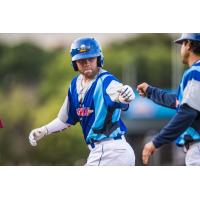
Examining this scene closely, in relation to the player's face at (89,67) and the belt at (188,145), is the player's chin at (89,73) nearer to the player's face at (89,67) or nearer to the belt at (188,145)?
the player's face at (89,67)

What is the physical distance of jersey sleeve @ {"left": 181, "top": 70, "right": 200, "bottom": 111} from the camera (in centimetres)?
495

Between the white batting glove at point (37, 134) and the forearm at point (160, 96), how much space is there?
34.5 inches

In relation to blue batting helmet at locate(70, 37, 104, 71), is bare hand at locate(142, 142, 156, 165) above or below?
below

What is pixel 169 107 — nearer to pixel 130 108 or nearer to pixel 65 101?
pixel 130 108

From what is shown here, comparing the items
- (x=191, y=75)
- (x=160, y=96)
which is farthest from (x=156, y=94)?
(x=191, y=75)

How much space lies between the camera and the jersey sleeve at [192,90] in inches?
195

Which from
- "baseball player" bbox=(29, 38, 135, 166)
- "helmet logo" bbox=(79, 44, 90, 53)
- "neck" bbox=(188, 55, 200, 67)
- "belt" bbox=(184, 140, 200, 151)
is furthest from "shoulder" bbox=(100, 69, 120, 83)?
"belt" bbox=(184, 140, 200, 151)

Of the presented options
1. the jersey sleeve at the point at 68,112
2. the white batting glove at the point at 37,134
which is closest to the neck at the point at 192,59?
the jersey sleeve at the point at 68,112

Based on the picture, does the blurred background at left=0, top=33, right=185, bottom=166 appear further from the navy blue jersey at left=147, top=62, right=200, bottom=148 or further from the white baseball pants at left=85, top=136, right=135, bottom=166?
the navy blue jersey at left=147, top=62, right=200, bottom=148

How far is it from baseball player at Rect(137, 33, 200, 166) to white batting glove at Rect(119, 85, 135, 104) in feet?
0.41

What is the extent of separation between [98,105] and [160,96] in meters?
0.50

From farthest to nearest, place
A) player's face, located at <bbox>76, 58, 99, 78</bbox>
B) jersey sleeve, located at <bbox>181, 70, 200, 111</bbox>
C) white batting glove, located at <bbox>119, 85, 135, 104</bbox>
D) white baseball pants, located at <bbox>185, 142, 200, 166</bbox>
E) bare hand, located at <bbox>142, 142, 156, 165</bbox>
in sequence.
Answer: player's face, located at <bbox>76, 58, 99, 78</bbox> → white batting glove, located at <bbox>119, 85, 135, 104</bbox> → white baseball pants, located at <bbox>185, 142, 200, 166</bbox> → jersey sleeve, located at <bbox>181, 70, 200, 111</bbox> → bare hand, located at <bbox>142, 142, 156, 165</bbox>

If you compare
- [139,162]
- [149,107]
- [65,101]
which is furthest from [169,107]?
[65,101]

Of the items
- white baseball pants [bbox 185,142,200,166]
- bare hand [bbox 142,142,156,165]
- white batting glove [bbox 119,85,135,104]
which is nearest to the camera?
bare hand [bbox 142,142,156,165]
